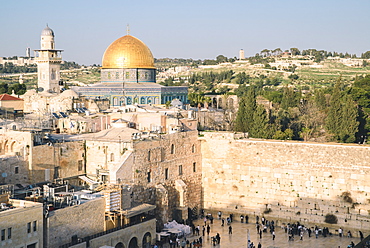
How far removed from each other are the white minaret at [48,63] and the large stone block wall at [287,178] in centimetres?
1819

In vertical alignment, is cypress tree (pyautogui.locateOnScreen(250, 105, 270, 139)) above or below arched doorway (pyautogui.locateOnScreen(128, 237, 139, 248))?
above

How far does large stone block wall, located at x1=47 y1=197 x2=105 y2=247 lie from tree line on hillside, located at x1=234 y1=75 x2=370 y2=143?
48.5 ft

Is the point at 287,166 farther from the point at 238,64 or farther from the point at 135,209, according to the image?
the point at 238,64

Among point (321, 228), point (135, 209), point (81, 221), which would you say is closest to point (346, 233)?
point (321, 228)

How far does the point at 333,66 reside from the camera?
101250 millimetres

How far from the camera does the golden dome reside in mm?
40094

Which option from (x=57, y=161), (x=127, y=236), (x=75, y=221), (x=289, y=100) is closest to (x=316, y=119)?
(x=289, y=100)

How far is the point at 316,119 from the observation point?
3903cm

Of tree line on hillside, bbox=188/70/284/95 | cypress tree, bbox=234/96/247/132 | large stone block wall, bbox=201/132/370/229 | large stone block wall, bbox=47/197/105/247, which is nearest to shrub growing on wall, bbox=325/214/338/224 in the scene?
large stone block wall, bbox=201/132/370/229

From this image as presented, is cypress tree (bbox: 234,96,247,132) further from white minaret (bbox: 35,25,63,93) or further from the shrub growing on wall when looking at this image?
white minaret (bbox: 35,25,63,93)

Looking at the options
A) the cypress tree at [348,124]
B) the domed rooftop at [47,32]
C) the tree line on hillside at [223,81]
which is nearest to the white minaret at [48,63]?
the domed rooftop at [47,32]

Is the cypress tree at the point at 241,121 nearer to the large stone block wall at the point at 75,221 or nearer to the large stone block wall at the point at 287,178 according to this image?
the large stone block wall at the point at 287,178

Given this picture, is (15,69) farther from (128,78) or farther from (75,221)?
(75,221)

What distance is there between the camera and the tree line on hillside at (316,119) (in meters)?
34.2
